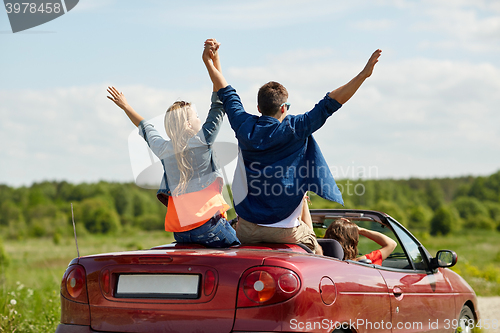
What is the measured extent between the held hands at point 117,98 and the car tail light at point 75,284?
1.50 meters

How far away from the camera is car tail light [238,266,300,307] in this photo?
2.92 meters

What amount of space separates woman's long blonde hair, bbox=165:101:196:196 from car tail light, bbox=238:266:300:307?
1113mm

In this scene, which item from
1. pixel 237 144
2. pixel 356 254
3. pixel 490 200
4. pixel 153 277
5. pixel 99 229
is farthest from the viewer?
pixel 99 229

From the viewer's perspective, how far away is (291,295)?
9.57 ft

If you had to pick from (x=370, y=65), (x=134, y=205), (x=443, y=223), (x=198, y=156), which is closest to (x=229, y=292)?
(x=198, y=156)

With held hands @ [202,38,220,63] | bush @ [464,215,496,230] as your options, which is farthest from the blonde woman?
bush @ [464,215,496,230]

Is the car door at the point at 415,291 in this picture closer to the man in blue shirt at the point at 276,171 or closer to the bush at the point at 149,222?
the man in blue shirt at the point at 276,171

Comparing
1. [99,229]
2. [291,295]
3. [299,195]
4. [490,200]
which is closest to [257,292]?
[291,295]

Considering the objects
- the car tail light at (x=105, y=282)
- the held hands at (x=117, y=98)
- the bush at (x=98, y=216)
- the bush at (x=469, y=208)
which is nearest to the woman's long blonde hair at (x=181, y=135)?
the held hands at (x=117, y=98)

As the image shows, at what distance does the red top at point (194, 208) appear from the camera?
3775 millimetres

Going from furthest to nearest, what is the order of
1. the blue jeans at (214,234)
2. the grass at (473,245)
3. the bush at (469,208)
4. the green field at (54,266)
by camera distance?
the bush at (469,208), the grass at (473,245), the green field at (54,266), the blue jeans at (214,234)

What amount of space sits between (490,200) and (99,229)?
5843cm

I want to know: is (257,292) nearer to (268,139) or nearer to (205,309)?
(205,309)

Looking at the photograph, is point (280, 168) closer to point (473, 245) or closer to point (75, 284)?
point (75, 284)
